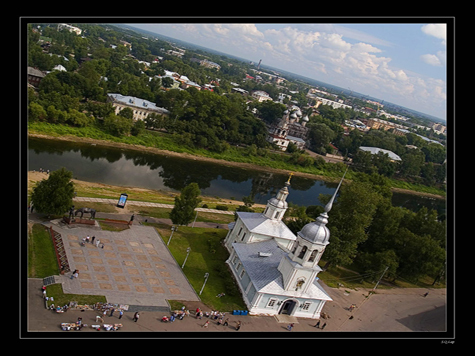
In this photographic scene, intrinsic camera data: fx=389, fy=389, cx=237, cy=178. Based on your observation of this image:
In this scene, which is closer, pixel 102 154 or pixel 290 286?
pixel 290 286

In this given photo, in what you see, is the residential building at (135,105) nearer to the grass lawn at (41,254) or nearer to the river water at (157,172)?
the river water at (157,172)

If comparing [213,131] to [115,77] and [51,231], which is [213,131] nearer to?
[115,77]

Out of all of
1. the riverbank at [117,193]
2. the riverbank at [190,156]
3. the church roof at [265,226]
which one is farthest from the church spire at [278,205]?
the riverbank at [190,156]

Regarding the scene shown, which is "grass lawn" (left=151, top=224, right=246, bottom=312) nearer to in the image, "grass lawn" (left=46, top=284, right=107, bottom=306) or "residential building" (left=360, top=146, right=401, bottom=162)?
"grass lawn" (left=46, top=284, right=107, bottom=306)

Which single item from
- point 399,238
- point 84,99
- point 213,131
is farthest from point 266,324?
point 84,99

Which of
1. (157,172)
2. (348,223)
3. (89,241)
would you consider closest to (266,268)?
(348,223)

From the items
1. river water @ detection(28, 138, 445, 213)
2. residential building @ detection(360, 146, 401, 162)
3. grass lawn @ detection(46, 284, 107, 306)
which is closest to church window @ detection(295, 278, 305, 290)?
grass lawn @ detection(46, 284, 107, 306)
